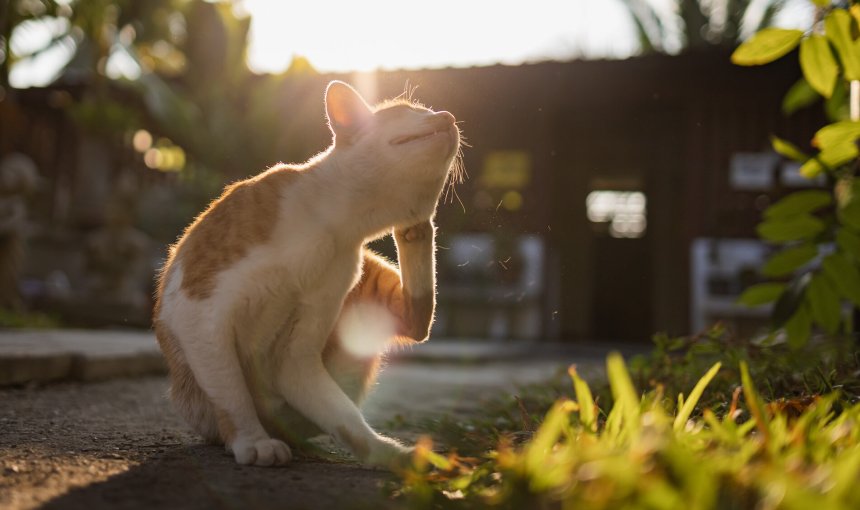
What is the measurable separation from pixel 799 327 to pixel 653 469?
1493mm

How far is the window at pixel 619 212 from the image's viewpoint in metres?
15.5

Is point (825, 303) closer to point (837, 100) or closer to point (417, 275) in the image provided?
point (837, 100)

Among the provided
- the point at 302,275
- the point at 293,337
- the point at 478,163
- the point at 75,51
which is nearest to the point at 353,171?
the point at 302,275

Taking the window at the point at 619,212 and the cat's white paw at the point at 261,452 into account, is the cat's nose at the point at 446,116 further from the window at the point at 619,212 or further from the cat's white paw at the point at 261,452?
the window at the point at 619,212

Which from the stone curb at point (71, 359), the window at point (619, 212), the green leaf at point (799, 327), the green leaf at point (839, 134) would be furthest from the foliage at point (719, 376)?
the window at point (619, 212)

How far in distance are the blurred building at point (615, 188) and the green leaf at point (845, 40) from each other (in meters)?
8.41

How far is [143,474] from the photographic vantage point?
1592 millimetres

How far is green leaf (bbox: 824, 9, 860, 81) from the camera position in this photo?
6.16ft

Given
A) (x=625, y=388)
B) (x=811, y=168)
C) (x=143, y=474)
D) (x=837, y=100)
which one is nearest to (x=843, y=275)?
(x=811, y=168)

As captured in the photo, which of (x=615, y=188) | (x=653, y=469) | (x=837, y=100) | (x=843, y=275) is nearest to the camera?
(x=653, y=469)

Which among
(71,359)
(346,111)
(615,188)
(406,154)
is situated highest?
(615,188)

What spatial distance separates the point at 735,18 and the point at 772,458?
57.5ft

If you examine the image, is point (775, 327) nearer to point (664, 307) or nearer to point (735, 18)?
point (664, 307)

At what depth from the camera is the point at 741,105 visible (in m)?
12.8
